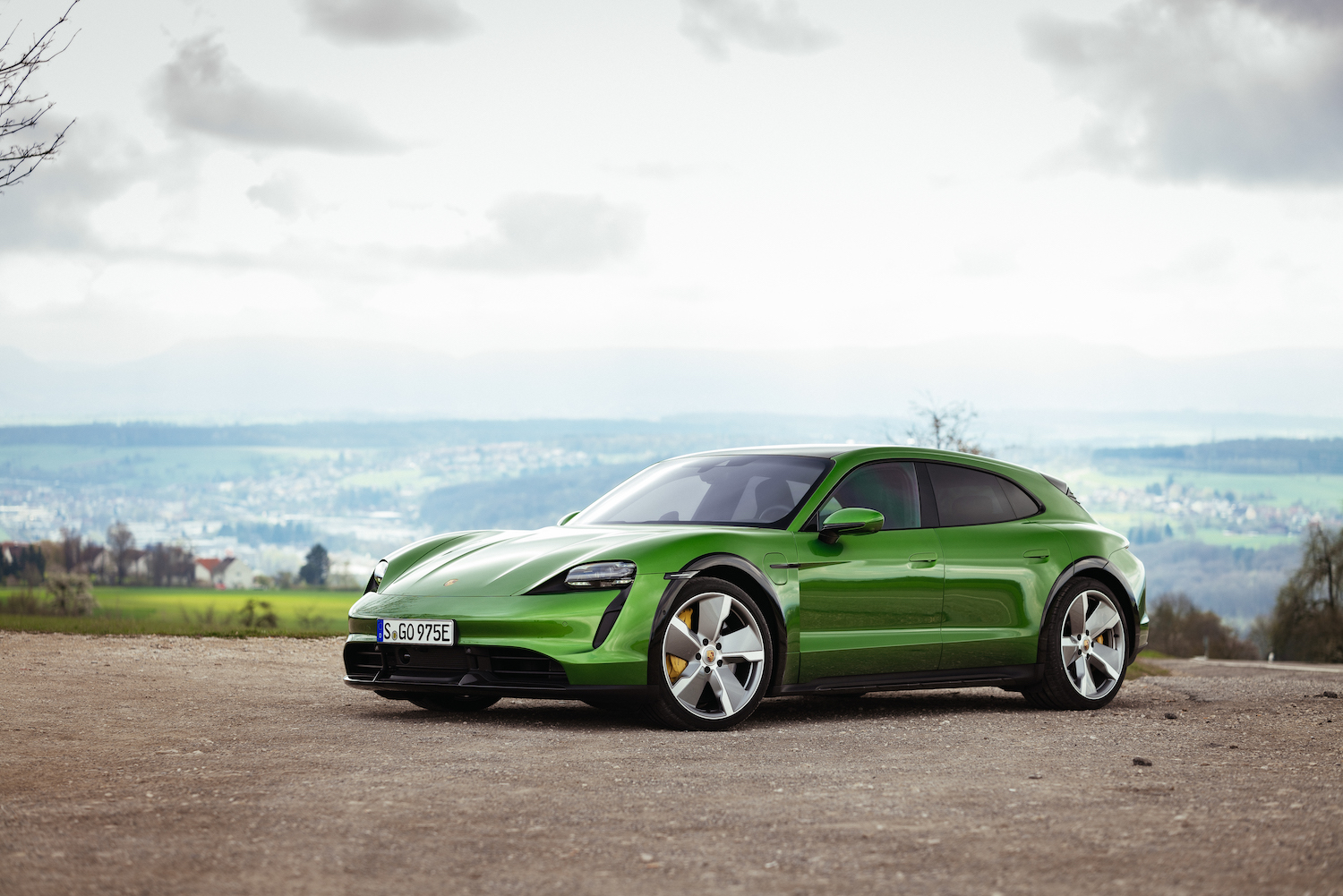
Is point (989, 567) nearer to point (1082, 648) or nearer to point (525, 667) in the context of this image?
point (1082, 648)

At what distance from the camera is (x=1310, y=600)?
2411 inches

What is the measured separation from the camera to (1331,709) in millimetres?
9367

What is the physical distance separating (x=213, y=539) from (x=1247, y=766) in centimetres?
18928

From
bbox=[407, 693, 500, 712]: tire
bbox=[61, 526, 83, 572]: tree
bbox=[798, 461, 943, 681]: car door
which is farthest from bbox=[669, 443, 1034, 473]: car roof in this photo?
bbox=[61, 526, 83, 572]: tree

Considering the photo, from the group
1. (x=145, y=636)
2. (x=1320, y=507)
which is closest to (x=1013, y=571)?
(x=145, y=636)

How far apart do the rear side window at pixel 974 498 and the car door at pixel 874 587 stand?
0.22m

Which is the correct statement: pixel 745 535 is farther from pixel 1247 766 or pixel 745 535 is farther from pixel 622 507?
pixel 1247 766

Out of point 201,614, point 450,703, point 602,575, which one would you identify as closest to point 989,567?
point 602,575

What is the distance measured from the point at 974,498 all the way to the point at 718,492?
1.66 meters

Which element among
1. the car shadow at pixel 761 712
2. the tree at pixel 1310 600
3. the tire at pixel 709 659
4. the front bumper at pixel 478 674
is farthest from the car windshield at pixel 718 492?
the tree at pixel 1310 600

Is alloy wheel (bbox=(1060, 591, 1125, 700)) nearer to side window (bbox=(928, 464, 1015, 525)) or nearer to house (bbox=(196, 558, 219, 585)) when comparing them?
side window (bbox=(928, 464, 1015, 525))

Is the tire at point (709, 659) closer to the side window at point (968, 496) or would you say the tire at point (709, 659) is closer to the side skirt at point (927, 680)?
the side skirt at point (927, 680)

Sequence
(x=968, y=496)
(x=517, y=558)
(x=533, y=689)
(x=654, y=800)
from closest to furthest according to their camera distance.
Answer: (x=654, y=800) → (x=533, y=689) → (x=517, y=558) → (x=968, y=496)

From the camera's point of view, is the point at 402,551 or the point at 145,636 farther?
the point at 145,636
